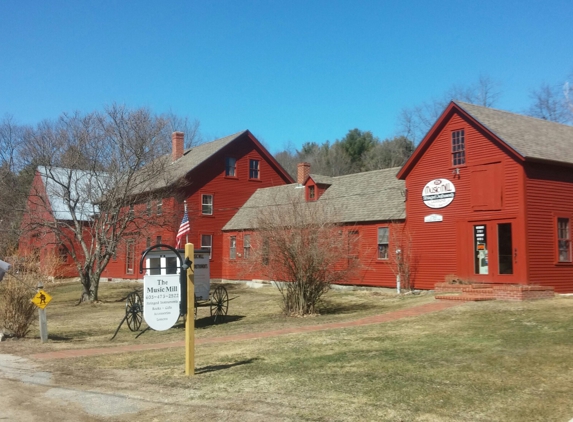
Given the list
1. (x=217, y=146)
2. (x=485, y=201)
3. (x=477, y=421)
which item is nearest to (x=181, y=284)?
(x=477, y=421)

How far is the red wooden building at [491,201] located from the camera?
19.4 metres

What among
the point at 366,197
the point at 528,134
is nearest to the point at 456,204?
the point at 528,134

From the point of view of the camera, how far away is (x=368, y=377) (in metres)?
8.83

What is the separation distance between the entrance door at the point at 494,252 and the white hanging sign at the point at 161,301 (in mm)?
12976

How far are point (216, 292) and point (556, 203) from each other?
11879 millimetres

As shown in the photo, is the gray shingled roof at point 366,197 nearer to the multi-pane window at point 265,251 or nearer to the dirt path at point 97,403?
the multi-pane window at point 265,251

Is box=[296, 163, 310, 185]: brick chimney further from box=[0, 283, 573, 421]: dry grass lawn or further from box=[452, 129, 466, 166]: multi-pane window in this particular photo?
box=[0, 283, 573, 421]: dry grass lawn

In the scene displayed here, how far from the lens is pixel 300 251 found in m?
17.1

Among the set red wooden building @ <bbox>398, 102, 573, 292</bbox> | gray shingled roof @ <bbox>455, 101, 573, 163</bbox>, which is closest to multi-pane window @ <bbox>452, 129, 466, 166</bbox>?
red wooden building @ <bbox>398, 102, 573, 292</bbox>

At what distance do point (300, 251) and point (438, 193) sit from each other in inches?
296

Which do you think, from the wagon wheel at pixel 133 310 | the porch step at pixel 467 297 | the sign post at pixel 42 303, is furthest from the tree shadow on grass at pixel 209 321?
the porch step at pixel 467 297

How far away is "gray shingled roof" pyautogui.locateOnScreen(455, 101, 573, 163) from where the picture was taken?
64.5 ft

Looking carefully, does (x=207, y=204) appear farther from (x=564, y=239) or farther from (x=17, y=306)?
(x=17, y=306)

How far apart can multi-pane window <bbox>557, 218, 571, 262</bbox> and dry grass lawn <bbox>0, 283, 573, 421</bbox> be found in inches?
175
